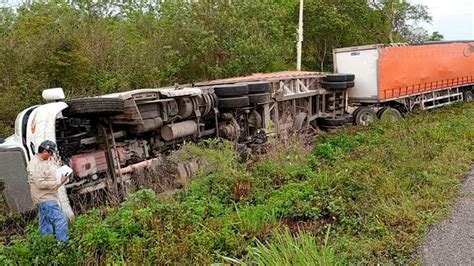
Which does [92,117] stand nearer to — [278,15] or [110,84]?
[110,84]

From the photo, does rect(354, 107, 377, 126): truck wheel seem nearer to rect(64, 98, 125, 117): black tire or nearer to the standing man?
rect(64, 98, 125, 117): black tire

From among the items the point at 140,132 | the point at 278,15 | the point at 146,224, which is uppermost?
the point at 278,15

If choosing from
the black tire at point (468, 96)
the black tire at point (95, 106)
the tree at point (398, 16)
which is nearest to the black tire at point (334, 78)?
the black tire at point (95, 106)

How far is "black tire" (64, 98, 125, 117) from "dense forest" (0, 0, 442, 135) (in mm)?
6265

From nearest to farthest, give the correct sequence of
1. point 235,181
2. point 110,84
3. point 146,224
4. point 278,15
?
point 146,224
point 235,181
point 110,84
point 278,15

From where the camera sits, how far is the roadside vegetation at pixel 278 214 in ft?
15.7

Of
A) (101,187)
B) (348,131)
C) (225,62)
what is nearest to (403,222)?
(101,187)

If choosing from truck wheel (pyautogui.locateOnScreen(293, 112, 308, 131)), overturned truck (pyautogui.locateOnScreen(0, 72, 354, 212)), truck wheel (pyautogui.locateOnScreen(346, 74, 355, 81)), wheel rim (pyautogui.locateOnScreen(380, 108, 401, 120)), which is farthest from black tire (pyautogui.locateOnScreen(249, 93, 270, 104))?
wheel rim (pyautogui.locateOnScreen(380, 108, 401, 120))

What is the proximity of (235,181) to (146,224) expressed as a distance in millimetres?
2141

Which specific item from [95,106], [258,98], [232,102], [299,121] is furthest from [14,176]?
[299,121]

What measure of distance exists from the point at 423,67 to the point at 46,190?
13639 millimetres

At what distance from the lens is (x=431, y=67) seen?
16.3 meters

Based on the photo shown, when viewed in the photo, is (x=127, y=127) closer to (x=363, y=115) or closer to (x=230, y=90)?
(x=230, y=90)

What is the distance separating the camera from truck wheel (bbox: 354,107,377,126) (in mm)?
14489
